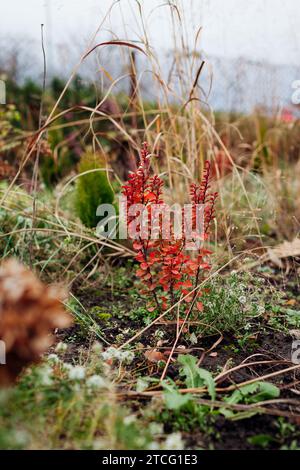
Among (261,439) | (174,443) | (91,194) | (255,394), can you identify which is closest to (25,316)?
(174,443)

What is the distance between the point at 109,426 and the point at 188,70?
2085mm

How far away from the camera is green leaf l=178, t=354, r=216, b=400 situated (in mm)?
1634

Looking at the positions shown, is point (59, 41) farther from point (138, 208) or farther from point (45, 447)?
point (45, 447)

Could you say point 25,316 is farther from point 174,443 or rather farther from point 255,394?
point 255,394

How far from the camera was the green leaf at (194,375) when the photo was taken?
163 cm

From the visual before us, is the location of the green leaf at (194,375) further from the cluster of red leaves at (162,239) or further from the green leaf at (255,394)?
the cluster of red leaves at (162,239)

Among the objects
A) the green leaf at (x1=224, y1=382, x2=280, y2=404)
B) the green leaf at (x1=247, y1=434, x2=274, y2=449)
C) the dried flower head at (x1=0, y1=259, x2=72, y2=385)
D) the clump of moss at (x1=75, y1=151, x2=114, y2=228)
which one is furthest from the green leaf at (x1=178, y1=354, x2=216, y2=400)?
the clump of moss at (x1=75, y1=151, x2=114, y2=228)

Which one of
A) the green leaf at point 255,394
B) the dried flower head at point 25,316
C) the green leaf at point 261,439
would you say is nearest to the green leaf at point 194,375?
the green leaf at point 255,394

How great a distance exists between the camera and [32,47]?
20.4 ft

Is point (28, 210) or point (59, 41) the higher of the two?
point (59, 41)

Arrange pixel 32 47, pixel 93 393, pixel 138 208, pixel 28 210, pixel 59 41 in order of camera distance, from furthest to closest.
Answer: pixel 32 47 → pixel 59 41 → pixel 28 210 → pixel 138 208 → pixel 93 393

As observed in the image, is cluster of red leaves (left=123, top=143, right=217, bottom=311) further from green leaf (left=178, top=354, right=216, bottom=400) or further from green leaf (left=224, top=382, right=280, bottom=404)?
green leaf (left=224, top=382, right=280, bottom=404)

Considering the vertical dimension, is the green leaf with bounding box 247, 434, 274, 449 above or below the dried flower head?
below
